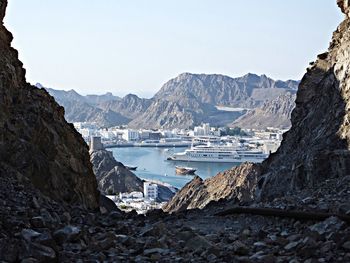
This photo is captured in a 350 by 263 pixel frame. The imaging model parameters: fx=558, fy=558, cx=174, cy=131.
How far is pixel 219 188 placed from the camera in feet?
138

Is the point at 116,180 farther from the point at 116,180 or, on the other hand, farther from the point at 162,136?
the point at 162,136

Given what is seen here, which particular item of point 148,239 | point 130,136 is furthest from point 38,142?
point 130,136

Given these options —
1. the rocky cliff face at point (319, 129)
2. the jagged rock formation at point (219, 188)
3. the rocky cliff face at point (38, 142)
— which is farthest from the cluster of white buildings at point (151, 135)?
the rocky cliff face at point (38, 142)

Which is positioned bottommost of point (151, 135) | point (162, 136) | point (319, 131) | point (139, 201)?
point (139, 201)

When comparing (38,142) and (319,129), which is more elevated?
(319,129)

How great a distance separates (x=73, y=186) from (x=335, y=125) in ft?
26.2

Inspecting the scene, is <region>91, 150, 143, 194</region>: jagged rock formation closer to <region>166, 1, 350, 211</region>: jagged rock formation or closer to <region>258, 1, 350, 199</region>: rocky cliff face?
<region>258, 1, 350, 199</region>: rocky cliff face

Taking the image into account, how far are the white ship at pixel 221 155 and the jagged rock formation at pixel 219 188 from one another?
4901 centimetres

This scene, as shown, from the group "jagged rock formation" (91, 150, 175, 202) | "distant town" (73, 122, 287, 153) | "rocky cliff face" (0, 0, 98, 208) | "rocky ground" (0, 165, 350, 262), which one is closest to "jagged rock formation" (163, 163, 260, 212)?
"jagged rock formation" (91, 150, 175, 202)

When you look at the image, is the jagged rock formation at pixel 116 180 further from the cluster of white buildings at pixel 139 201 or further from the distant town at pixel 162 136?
the distant town at pixel 162 136

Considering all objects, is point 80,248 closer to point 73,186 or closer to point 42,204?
point 42,204

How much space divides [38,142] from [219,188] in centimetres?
2985

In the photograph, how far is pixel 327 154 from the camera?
51.4ft

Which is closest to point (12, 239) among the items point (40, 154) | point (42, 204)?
point (42, 204)
